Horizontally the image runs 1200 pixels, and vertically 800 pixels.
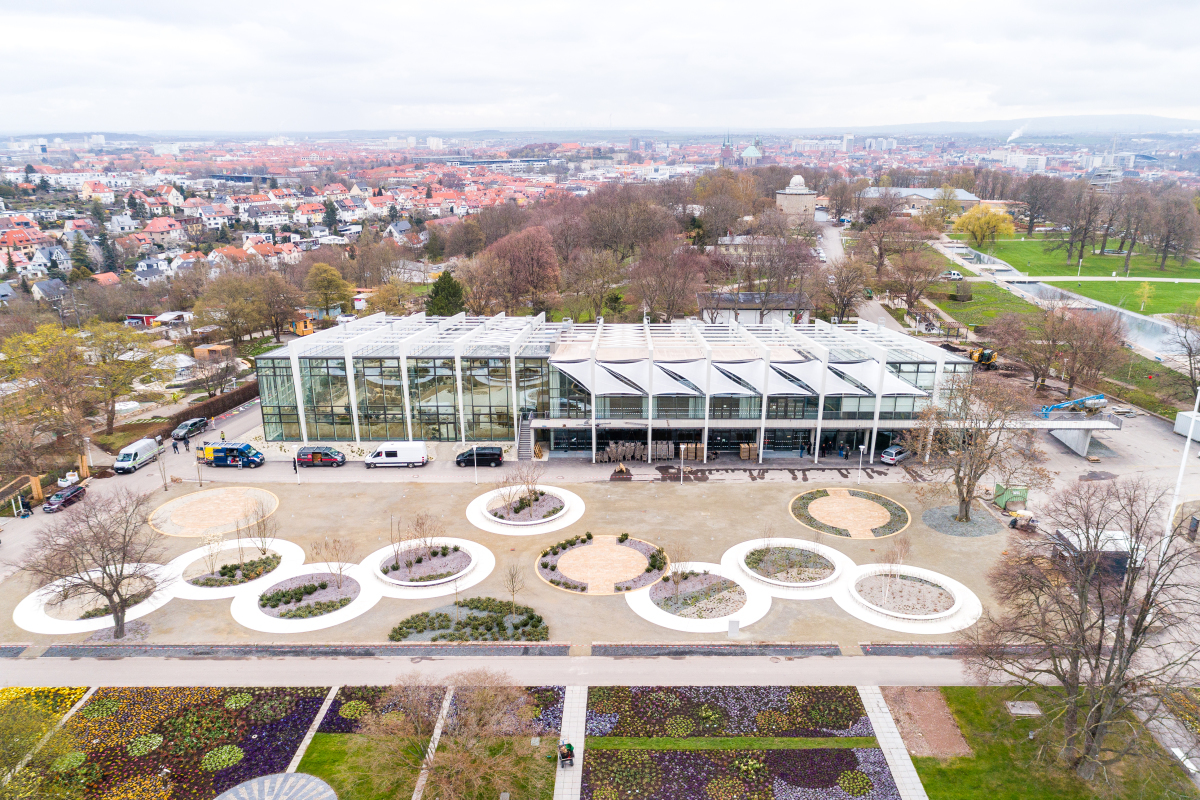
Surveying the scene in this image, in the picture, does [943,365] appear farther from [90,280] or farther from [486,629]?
[90,280]

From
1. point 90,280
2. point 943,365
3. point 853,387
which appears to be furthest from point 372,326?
point 90,280

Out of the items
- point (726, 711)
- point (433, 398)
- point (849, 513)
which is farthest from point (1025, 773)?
point (433, 398)

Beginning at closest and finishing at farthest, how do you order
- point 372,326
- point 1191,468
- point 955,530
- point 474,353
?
point 955,530
point 1191,468
point 474,353
point 372,326

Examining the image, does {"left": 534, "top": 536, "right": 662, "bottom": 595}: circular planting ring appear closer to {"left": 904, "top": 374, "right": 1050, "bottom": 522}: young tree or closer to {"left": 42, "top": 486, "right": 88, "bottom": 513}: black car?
{"left": 904, "top": 374, "right": 1050, "bottom": 522}: young tree

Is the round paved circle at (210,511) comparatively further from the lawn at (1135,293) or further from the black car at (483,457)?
the lawn at (1135,293)

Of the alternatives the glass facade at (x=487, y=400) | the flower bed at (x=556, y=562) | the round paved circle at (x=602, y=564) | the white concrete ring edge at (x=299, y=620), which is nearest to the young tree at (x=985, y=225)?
the glass facade at (x=487, y=400)

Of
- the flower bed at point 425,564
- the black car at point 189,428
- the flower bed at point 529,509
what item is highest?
the black car at point 189,428
